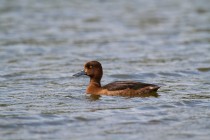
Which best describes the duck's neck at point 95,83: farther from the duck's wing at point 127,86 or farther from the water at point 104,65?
the duck's wing at point 127,86

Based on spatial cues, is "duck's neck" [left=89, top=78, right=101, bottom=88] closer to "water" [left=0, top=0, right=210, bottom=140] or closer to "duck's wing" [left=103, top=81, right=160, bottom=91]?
"water" [left=0, top=0, right=210, bottom=140]

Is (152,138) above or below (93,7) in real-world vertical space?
below

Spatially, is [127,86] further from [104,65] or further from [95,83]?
[104,65]

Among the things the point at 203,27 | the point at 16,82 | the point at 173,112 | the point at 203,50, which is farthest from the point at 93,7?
the point at 173,112

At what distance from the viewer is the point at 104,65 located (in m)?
18.2

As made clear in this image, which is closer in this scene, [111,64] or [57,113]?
[57,113]

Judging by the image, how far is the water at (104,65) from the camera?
11.8m

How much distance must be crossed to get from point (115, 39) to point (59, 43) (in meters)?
1.80

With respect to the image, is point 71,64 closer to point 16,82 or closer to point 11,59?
point 11,59

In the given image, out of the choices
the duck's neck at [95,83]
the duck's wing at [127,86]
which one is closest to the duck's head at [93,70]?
the duck's neck at [95,83]

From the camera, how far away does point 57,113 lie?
12.7m

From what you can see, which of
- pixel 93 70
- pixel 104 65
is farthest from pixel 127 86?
pixel 104 65

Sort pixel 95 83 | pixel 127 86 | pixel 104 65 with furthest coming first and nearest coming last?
pixel 104 65 → pixel 95 83 → pixel 127 86

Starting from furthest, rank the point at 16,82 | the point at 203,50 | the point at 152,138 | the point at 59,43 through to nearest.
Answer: the point at 59,43, the point at 203,50, the point at 16,82, the point at 152,138
